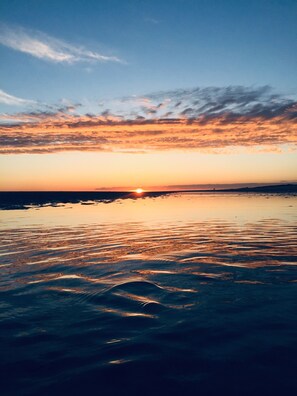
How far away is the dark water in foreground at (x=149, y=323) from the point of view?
196 inches

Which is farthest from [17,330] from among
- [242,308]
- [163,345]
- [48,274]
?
[242,308]

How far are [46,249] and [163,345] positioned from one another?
35.3ft

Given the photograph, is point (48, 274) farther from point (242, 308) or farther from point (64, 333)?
point (242, 308)

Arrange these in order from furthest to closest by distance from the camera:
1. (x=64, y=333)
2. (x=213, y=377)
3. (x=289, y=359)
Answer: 1. (x=64, y=333)
2. (x=289, y=359)
3. (x=213, y=377)

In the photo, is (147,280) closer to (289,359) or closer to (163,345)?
(163,345)

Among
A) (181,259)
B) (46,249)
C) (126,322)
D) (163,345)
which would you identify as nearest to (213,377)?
(163,345)

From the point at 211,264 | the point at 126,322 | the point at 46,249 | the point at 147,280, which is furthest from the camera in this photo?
the point at 46,249

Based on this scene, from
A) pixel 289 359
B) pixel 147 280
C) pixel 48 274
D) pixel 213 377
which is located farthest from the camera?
pixel 48 274

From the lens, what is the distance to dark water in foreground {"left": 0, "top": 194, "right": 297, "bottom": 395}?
196 inches

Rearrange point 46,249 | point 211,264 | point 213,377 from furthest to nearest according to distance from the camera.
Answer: point 46,249, point 211,264, point 213,377

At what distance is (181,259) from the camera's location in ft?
42.4

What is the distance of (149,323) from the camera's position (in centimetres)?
689

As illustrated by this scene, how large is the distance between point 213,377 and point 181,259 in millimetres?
7933

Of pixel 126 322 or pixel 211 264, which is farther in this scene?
pixel 211 264
